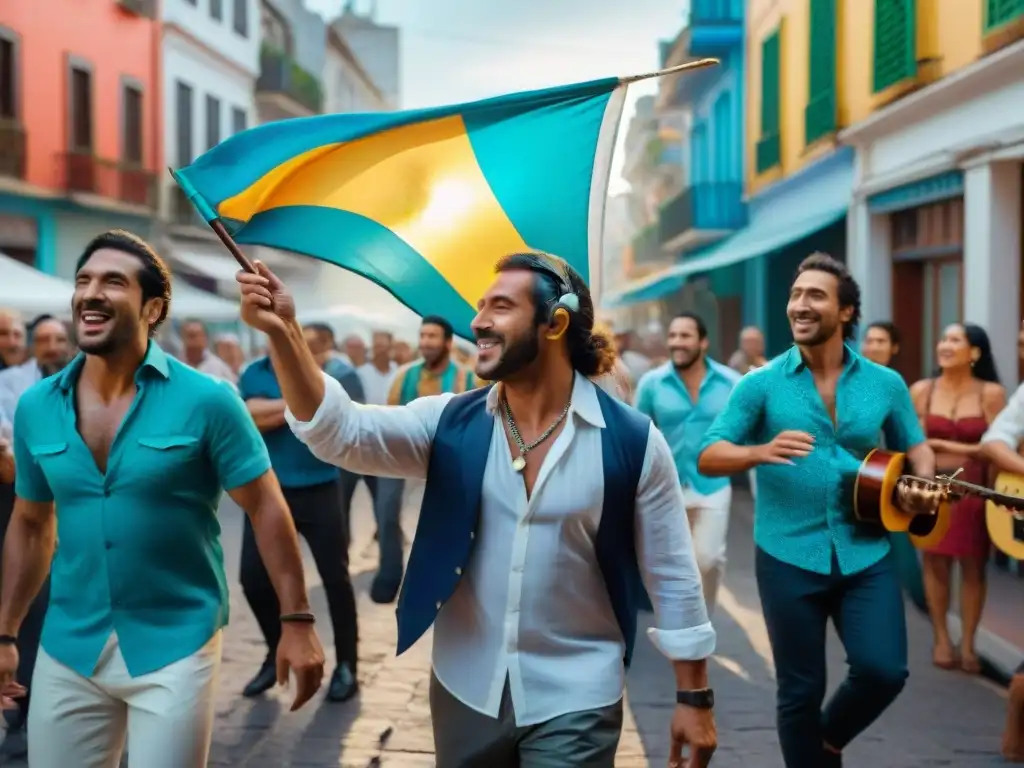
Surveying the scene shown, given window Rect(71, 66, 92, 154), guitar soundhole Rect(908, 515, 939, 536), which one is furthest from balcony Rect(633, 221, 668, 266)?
guitar soundhole Rect(908, 515, 939, 536)

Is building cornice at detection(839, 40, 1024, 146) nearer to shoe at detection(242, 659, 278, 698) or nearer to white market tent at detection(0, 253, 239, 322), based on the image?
shoe at detection(242, 659, 278, 698)

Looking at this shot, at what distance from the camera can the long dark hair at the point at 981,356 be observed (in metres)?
7.43

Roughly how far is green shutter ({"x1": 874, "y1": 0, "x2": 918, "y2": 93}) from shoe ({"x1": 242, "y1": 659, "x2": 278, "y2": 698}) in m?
9.25

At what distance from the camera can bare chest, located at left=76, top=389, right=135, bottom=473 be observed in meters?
3.44

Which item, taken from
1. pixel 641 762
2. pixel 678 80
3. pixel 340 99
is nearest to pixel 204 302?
pixel 678 80

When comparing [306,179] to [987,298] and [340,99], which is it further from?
[340,99]

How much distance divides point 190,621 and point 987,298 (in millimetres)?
9092

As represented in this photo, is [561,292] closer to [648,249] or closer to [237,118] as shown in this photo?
[237,118]

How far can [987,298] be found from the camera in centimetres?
1106

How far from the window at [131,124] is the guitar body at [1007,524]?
23.6m

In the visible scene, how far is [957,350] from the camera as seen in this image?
739 centimetres

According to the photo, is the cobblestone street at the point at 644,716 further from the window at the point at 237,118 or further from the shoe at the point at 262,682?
the window at the point at 237,118

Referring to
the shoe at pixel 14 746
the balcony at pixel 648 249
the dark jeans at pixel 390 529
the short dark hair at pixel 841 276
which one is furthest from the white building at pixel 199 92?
the short dark hair at pixel 841 276

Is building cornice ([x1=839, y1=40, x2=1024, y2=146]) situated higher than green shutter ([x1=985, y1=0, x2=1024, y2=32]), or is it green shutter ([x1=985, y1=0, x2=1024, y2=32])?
green shutter ([x1=985, y1=0, x2=1024, y2=32])
